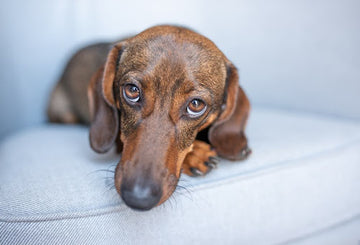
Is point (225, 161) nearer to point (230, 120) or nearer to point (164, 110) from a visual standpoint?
point (230, 120)

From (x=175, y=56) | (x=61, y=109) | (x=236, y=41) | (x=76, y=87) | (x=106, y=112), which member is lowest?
(x=61, y=109)

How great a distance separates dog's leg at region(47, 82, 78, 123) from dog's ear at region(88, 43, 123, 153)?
1516 millimetres

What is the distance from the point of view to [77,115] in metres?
3.56

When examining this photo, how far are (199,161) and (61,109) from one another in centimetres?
223

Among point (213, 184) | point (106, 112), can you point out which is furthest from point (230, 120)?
point (106, 112)

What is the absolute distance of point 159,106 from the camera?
1765mm

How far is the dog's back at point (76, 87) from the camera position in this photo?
11.0 feet

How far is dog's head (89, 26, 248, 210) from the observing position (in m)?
1.58

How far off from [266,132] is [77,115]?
2.00 metres

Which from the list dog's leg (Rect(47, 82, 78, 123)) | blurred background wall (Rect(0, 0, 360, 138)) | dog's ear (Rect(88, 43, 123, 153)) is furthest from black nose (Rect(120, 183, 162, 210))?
dog's leg (Rect(47, 82, 78, 123))

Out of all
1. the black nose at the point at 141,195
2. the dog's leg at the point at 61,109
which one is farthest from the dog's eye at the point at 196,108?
the dog's leg at the point at 61,109

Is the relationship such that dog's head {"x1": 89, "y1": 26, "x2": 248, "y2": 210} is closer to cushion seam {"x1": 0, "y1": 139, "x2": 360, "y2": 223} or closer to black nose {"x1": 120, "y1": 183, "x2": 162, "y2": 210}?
black nose {"x1": 120, "y1": 183, "x2": 162, "y2": 210}

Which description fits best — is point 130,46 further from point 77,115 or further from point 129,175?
point 77,115

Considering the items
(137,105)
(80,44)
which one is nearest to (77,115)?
(80,44)
